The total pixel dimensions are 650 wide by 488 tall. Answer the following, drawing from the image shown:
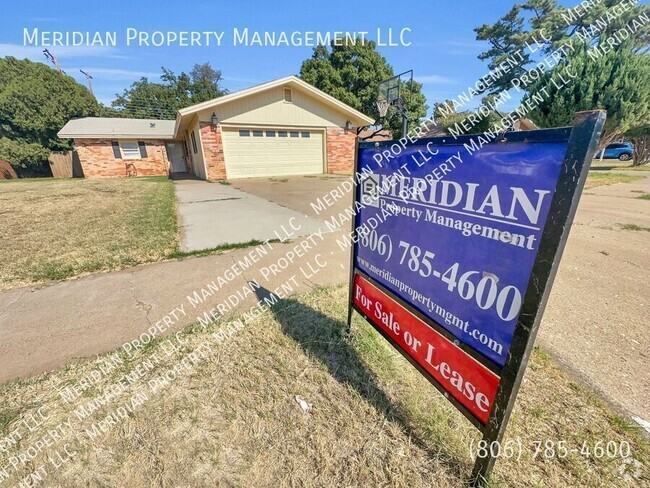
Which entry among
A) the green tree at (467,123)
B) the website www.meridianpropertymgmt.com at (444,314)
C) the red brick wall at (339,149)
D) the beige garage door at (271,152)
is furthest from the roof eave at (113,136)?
the website www.meridianpropertymgmt.com at (444,314)

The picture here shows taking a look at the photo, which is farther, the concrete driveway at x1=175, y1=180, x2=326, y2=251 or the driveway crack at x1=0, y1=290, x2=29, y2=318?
the concrete driveway at x1=175, y1=180, x2=326, y2=251

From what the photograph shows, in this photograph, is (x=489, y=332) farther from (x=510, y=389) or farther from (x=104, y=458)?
(x=104, y=458)

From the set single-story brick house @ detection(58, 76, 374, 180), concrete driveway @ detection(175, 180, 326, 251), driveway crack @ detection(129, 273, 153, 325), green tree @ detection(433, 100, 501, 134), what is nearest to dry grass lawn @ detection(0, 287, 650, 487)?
driveway crack @ detection(129, 273, 153, 325)

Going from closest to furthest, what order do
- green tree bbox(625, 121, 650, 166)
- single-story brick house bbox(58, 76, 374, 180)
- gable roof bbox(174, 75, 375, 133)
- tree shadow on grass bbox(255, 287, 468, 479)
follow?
tree shadow on grass bbox(255, 287, 468, 479), gable roof bbox(174, 75, 375, 133), single-story brick house bbox(58, 76, 374, 180), green tree bbox(625, 121, 650, 166)

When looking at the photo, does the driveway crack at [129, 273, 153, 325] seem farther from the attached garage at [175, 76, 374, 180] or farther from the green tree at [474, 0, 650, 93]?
the green tree at [474, 0, 650, 93]

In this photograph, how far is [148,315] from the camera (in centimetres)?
289

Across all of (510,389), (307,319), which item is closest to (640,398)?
(510,389)

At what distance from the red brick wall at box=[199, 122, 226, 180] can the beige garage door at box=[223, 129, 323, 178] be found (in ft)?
0.95

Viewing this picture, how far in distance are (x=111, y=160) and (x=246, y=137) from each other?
9755 mm

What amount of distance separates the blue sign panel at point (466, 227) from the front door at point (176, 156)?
22.8 meters

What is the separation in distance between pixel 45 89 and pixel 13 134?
427 cm

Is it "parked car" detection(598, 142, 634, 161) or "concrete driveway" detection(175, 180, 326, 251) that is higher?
"parked car" detection(598, 142, 634, 161)

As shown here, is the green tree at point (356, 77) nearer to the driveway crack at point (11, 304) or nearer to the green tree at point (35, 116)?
the green tree at point (35, 116)

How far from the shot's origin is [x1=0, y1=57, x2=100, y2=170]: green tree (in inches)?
824
